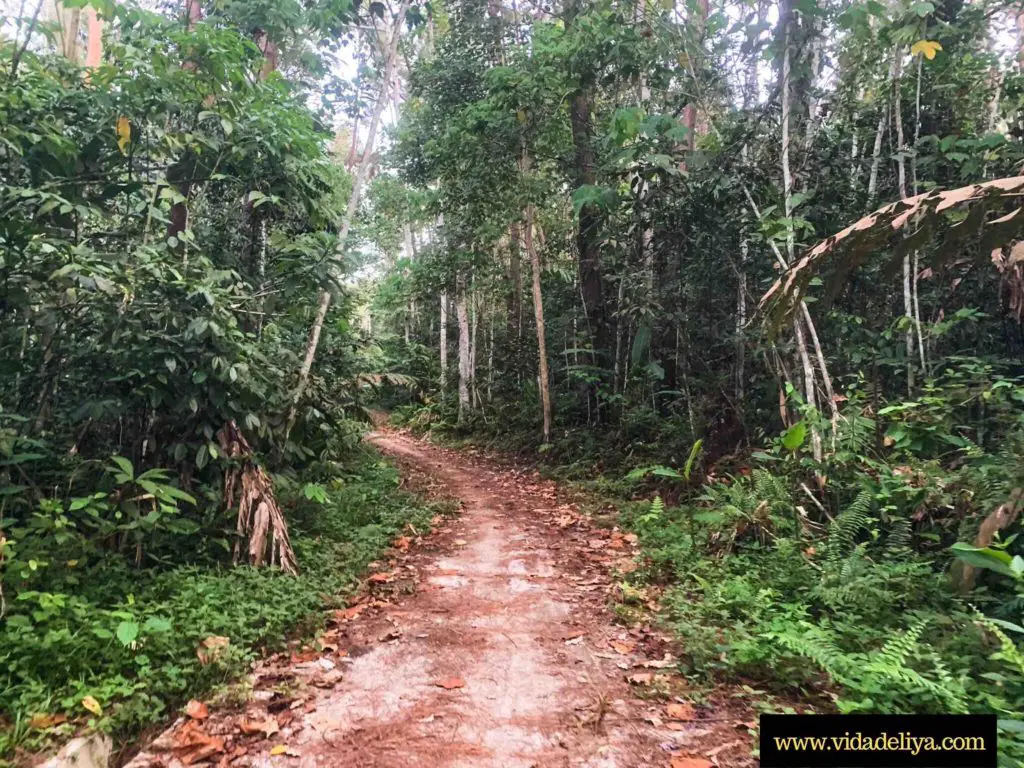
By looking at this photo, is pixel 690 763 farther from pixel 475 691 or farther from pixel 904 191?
pixel 904 191

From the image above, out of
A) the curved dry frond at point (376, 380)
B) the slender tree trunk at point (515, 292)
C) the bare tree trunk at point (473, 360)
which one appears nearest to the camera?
the curved dry frond at point (376, 380)

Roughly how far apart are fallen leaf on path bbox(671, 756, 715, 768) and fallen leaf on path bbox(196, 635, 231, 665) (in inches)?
108

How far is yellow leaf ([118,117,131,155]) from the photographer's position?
5513mm

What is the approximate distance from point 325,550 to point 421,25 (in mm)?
7621

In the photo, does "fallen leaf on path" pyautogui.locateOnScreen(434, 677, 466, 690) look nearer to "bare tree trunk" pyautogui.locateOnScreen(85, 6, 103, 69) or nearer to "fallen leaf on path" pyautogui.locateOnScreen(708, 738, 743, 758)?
"fallen leaf on path" pyautogui.locateOnScreen(708, 738, 743, 758)

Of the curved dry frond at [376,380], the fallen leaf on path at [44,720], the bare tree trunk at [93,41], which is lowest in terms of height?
the fallen leaf on path at [44,720]

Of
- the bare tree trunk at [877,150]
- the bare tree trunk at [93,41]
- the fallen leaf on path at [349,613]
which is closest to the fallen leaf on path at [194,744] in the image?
the fallen leaf on path at [349,613]

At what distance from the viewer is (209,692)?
3.56 metres

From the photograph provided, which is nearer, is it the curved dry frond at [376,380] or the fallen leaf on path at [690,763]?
the fallen leaf on path at [690,763]

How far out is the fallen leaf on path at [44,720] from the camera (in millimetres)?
3008

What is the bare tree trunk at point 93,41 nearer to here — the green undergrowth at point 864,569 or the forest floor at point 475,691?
the forest floor at point 475,691

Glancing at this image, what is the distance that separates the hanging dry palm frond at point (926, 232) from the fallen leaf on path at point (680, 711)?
2880mm

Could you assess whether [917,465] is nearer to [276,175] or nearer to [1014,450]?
[1014,450]

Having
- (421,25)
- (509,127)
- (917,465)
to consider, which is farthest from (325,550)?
(509,127)
